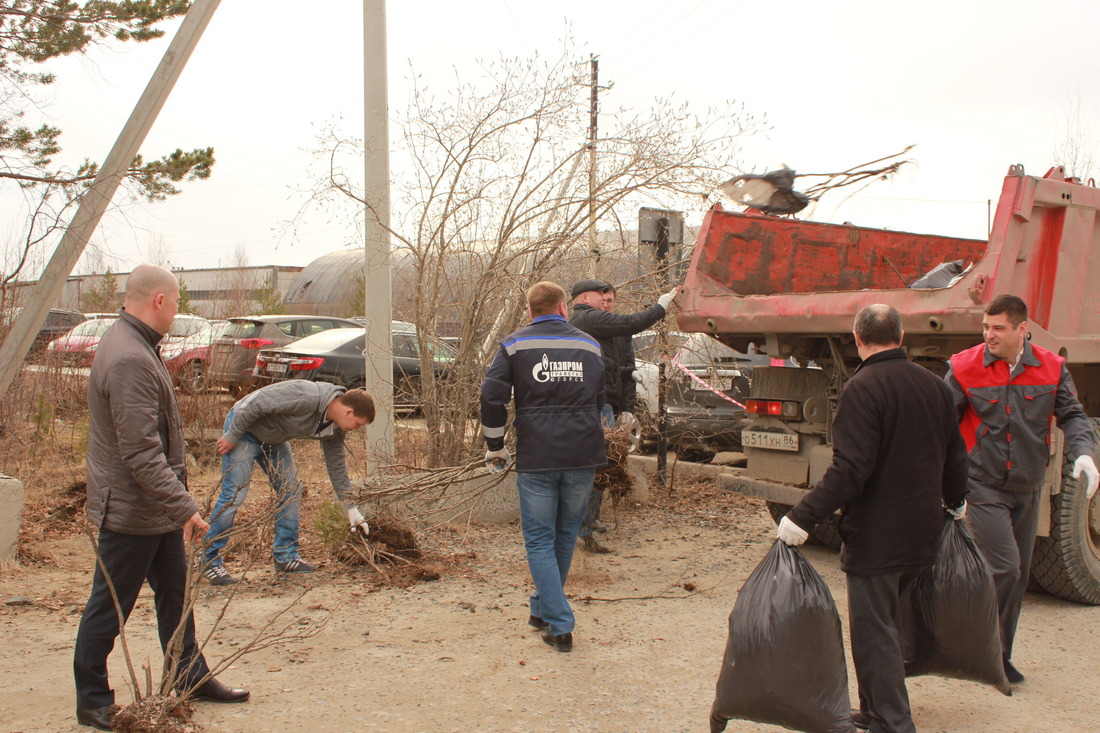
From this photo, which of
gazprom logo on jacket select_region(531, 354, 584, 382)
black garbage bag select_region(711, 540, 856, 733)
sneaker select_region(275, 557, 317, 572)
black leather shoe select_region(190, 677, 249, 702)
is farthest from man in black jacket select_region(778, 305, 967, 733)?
sneaker select_region(275, 557, 317, 572)

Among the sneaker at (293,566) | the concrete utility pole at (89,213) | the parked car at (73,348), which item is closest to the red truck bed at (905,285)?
the sneaker at (293,566)

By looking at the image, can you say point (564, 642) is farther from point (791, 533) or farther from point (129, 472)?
point (129, 472)

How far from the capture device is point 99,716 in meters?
3.29

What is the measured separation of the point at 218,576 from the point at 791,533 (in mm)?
3550

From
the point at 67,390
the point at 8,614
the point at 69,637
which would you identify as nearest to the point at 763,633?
the point at 69,637

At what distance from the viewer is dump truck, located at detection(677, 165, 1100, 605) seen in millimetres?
4996

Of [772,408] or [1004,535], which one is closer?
[1004,535]

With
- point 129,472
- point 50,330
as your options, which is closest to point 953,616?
point 129,472

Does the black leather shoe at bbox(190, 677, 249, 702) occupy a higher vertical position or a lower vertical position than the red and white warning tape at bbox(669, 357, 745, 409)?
lower

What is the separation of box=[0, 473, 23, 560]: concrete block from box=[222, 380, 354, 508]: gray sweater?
1333 mm

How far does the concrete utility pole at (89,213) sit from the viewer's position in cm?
624

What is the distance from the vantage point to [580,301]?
6.18m

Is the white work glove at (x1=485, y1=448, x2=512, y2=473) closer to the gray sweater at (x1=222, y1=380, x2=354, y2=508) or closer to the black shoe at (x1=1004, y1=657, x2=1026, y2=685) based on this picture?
the gray sweater at (x1=222, y1=380, x2=354, y2=508)

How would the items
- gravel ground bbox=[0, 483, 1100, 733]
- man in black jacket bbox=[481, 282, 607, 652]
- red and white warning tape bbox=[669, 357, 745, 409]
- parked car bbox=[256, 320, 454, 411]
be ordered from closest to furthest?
1. gravel ground bbox=[0, 483, 1100, 733]
2. man in black jacket bbox=[481, 282, 607, 652]
3. parked car bbox=[256, 320, 454, 411]
4. red and white warning tape bbox=[669, 357, 745, 409]
